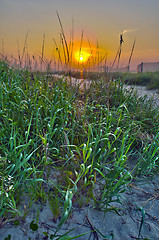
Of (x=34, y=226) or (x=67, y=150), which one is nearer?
(x=34, y=226)

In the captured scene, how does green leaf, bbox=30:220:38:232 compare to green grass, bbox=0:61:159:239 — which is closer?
green leaf, bbox=30:220:38:232

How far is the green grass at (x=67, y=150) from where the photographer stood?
1.58m

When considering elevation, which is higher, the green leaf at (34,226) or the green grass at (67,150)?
the green grass at (67,150)

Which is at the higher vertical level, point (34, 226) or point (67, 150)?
point (67, 150)

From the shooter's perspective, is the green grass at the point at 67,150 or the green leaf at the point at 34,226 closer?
the green leaf at the point at 34,226

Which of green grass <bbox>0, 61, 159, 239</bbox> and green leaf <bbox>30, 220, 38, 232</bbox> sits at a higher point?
green grass <bbox>0, 61, 159, 239</bbox>

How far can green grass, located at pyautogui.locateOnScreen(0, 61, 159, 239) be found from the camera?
62.2 inches

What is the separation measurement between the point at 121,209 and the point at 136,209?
140 mm

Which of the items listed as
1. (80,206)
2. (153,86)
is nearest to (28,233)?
(80,206)

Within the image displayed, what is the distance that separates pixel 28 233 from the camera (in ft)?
4.70

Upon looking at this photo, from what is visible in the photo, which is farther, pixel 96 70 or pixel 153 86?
pixel 153 86

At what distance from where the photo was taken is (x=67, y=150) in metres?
2.11

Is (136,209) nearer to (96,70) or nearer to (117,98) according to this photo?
(117,98)

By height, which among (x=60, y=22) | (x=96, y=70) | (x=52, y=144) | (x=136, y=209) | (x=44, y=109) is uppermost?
(x=60, y=22)
